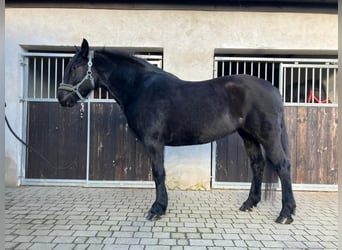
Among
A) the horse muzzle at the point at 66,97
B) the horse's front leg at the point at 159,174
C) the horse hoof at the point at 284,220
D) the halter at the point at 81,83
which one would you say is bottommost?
the horse hoof at the point at 284,220

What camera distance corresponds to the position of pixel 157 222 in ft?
10.8

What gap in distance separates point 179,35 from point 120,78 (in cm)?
178

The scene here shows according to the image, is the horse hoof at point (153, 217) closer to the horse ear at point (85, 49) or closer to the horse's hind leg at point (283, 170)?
the horse's hind leg at point (283, 170)

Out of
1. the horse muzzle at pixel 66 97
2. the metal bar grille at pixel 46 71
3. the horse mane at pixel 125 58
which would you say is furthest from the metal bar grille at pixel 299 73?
the horse muzzle at pixel 66 97

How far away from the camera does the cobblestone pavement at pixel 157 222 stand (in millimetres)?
2717

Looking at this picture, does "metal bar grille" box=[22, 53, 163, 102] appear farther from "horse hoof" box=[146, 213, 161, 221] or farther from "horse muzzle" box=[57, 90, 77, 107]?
"horse hoof" box=[146, 213, 161, 221]

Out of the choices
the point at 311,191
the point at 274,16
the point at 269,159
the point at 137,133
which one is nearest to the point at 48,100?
the point at 137,133

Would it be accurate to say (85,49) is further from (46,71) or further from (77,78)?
(46,71)

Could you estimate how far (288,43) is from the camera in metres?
4.95

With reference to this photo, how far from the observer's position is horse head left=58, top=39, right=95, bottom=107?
359 cm

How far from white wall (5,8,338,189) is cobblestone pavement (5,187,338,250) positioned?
68 centimetres

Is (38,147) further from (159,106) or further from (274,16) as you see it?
(274,16)

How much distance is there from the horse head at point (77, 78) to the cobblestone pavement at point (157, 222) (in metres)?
1.51

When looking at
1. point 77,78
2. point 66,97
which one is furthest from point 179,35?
point 66,97
